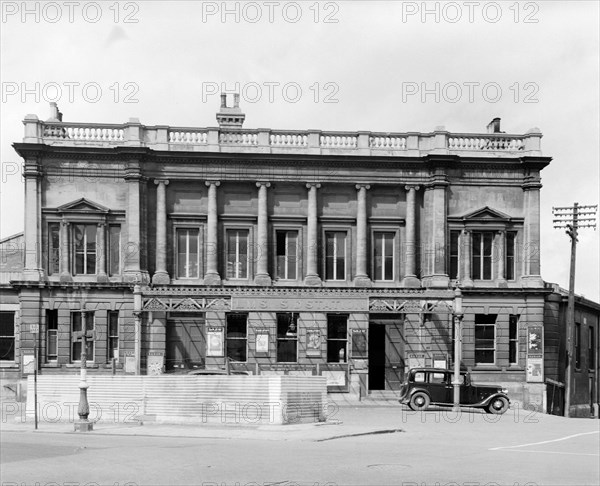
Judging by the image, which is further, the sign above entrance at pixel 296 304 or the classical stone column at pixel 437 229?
the classical stone column at pixel 437 229

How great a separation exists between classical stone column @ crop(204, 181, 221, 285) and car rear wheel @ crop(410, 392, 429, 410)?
1163 centimetres

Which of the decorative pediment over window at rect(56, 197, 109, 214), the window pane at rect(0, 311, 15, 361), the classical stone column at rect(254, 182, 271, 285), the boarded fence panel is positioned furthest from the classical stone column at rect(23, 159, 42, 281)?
the boarded fence panel

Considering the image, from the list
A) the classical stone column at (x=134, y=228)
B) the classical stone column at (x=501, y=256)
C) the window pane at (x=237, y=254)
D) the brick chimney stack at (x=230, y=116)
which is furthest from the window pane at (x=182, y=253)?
the classical stone column at (x=501, y=256)

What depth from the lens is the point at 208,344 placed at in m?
42.1

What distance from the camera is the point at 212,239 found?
42625 millimetres

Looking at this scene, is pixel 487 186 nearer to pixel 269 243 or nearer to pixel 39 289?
pixel 269 243

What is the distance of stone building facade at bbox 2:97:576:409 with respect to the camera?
41.8 meters

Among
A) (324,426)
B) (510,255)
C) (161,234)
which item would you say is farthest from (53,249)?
(510,255)

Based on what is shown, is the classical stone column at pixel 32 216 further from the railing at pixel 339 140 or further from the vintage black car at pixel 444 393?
the vintage black car at pixel 444 393

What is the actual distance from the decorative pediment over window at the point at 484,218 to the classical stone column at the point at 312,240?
244 inches

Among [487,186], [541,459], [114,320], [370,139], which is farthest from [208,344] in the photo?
[541,459]

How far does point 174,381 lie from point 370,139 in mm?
19278

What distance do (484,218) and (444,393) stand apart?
11025mm

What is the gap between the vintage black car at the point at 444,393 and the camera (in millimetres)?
34750
